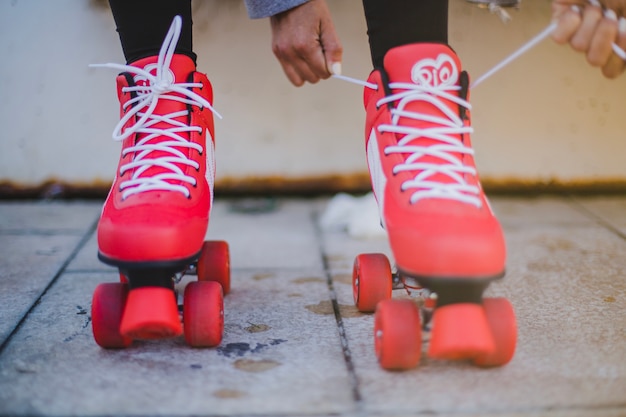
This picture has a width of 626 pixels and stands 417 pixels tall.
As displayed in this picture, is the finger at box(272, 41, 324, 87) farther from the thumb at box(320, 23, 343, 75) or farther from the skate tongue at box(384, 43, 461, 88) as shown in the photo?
the skate tongue at box(384, 43, 461, 88)

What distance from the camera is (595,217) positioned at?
188 centimetres

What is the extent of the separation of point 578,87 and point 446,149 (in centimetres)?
112

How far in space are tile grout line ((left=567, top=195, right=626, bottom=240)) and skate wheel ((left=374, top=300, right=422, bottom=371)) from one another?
0.94m

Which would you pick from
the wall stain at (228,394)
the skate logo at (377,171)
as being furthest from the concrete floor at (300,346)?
the skate logo at (377,171)

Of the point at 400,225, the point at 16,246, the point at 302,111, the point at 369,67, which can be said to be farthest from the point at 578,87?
the point at 16,246

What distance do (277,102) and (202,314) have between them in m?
1.06

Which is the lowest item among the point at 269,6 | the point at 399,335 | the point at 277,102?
the point at 399,335

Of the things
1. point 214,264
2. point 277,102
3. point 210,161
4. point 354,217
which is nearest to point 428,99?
point 210,161

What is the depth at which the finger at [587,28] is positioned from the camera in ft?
3.34

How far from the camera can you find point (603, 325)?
1.19 m

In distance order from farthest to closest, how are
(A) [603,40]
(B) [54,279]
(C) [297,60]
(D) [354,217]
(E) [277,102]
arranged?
(E) [277,102], (D) [354,217], (B) [54,279], (C) [297,60], (A) [603,40]

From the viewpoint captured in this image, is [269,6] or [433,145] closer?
[433,145]

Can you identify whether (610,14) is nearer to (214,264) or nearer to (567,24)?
(567,24)

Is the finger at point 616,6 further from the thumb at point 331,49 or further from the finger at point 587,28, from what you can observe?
the thumb at point 331,49
